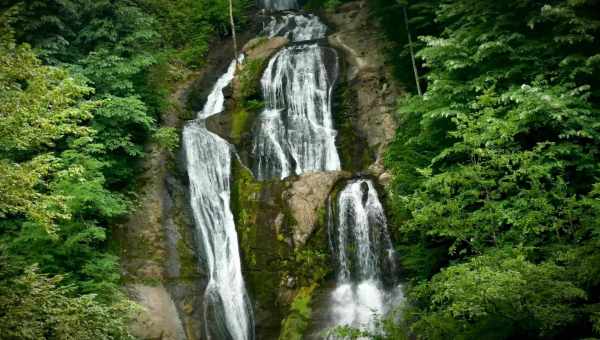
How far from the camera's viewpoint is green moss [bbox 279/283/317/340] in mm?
13242

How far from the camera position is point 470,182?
1030cm

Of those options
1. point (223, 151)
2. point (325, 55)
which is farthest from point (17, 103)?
point (325, 55)

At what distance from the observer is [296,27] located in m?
28.2

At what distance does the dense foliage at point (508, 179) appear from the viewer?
755 centimetres

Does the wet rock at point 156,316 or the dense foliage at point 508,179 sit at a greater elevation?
the dense foliage at point 508,179

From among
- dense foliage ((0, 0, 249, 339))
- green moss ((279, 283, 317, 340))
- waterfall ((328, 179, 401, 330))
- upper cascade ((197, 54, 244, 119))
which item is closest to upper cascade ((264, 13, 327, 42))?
upper cascade ((197, 54, 244, 119))

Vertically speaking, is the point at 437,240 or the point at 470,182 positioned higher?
the point at 470,182

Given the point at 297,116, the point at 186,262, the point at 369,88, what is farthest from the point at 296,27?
the point at 186,262

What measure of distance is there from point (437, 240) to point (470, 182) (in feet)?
9.42

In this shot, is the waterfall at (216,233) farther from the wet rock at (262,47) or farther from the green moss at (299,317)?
the wet rock at (262,47)

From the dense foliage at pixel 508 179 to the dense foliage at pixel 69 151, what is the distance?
6.33 m

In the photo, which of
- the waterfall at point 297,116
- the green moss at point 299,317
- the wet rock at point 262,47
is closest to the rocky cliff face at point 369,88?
the waterfall at point 297,116

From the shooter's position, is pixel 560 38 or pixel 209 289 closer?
pixel 560 38

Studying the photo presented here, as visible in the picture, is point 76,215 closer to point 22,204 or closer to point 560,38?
point 22,204
